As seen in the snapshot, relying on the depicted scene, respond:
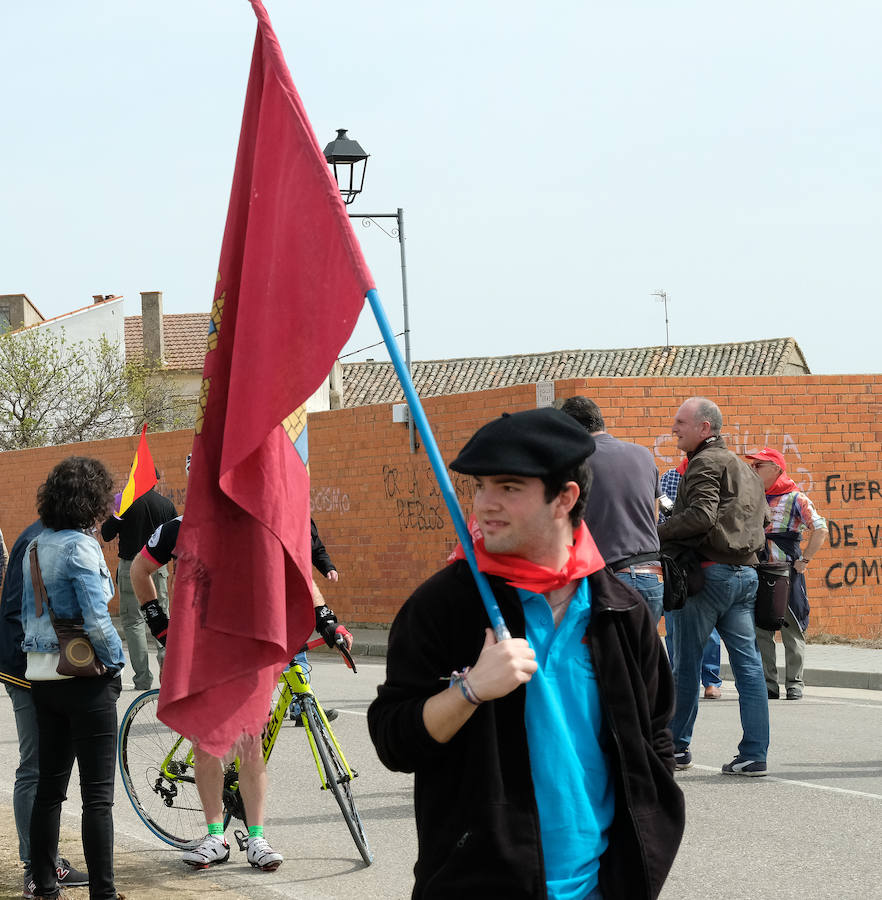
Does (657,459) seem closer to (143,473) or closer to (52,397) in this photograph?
(143,473)

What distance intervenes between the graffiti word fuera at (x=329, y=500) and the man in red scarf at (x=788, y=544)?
7.75 metres

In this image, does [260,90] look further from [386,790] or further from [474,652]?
[386,790]

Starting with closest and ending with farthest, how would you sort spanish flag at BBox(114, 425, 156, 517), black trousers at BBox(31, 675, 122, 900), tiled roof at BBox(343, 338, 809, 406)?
black trousers at BBox(31, 675, 122, 900), spanish flag at BBox(114, 425, 156, 517), tiled roof at BBox(343, 338, 809, 406)

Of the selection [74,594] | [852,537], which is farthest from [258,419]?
[852,537]

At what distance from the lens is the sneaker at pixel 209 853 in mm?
5848

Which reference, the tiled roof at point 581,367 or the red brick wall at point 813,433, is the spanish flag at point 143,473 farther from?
the tiled roof at point 581,367

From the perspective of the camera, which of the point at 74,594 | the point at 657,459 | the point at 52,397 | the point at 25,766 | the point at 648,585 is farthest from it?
the point at 52,397

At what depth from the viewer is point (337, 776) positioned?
5871 millimetres

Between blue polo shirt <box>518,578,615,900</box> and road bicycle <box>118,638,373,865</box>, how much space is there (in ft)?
11.1

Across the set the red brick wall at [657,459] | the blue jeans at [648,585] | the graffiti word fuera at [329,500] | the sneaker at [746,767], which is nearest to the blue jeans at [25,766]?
the blue jeans at [648,585]

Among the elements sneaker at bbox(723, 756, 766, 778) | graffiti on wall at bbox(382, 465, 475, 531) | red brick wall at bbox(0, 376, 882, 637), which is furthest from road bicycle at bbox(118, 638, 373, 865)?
graffiti on wall at bbox(382, 465, 475, 531)

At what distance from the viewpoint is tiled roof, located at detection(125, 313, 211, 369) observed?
60941 mm

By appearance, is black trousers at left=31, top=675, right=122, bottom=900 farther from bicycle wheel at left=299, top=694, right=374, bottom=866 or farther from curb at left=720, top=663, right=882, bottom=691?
curb at left=720, top=663, right=882, bottom=691

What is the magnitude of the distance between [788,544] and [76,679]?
23.0 ft
